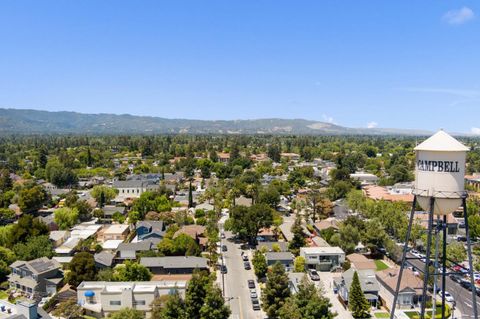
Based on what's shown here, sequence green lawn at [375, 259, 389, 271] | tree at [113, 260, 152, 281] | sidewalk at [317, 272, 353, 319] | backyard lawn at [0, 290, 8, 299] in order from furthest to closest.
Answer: green lawn at [375, 259, 389, 271] < backyard lawn at [0, 290, 8, 299] < tree at [113, 260, 152, 281] < sidewalk at [317, 272, 353, 319]

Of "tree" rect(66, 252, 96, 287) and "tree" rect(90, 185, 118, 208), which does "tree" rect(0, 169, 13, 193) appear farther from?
"tree" rect(66, 252, 96, 287)

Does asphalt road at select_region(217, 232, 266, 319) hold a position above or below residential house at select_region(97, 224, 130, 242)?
below

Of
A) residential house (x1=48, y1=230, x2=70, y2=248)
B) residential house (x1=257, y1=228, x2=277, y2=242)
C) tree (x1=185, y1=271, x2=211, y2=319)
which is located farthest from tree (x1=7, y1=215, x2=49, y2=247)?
residential house (x1=257, y1=228, x2=277, y2=242)

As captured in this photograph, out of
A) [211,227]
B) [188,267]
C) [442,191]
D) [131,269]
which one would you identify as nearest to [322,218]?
[211,227]

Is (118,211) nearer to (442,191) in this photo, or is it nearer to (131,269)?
(131,269)

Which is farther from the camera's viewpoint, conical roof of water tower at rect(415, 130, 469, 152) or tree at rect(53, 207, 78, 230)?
tree at rect(53, 207, 78, 230)

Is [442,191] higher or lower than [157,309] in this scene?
higher

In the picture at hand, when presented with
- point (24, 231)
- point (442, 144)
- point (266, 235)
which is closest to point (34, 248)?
point (24, 231)
